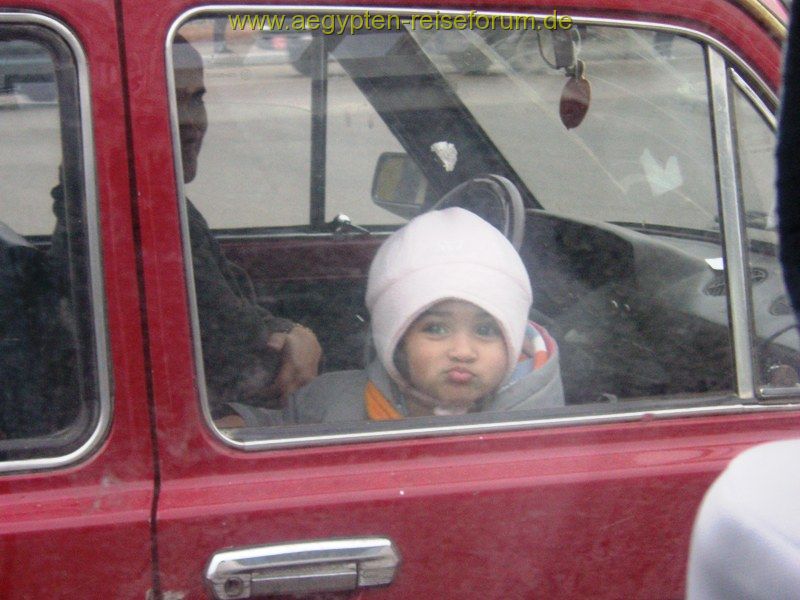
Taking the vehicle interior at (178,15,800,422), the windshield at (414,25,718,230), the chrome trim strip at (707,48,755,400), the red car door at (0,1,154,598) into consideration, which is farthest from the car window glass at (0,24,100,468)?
the chrome trim strip at (707,48,755,400)

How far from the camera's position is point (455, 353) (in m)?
1.69

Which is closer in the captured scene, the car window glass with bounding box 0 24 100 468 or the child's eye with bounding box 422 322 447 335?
the car window glass with bounding box 0 24 100 468

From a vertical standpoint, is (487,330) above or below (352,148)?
below

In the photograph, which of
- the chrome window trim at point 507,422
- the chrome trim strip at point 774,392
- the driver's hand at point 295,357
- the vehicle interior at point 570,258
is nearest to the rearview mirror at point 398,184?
the vehicle interior at point 570,258

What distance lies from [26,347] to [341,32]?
2.10 ft

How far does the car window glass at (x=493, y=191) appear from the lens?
5.05 feet

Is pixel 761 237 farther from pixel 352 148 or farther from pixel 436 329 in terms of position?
pixel 352 148

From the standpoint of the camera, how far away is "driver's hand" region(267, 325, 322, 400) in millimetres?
1620

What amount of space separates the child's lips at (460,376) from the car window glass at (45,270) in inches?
22.8

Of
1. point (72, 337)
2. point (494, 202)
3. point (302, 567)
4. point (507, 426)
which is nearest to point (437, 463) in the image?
point (507, 426)

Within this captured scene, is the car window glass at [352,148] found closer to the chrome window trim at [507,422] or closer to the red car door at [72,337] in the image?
the chrome window trim at [507,422]

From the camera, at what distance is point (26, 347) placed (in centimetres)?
143

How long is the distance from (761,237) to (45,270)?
3.54ft

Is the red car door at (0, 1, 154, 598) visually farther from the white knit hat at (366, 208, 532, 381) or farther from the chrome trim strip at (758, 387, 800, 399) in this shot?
the chrome trim strip at (758, 387, 800, 399)
